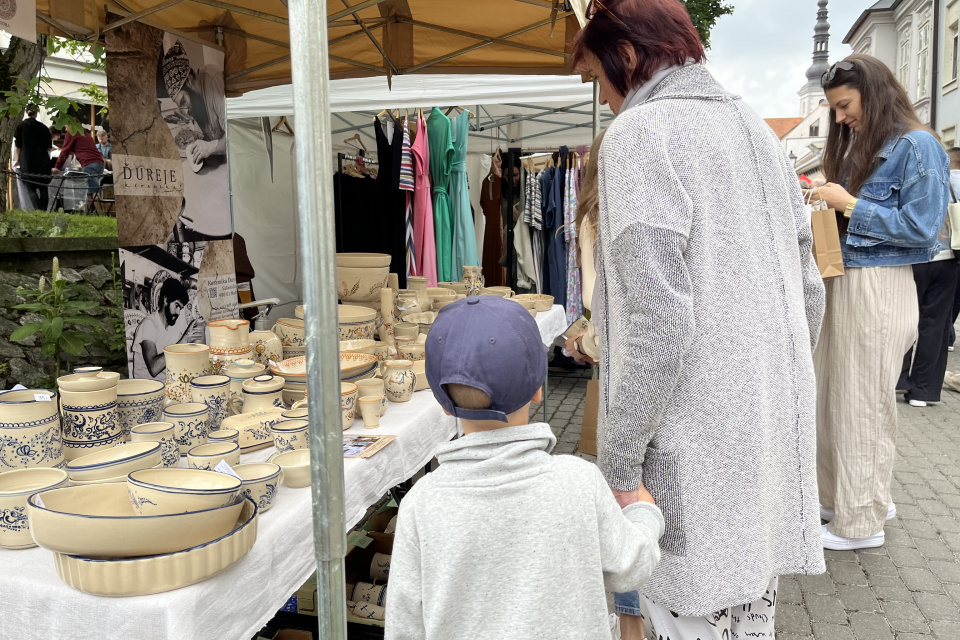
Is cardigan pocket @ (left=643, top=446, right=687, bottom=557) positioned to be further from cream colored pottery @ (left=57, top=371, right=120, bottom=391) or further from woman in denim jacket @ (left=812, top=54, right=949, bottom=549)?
woman in denim jacket @ (left=812, top=54, right=949, bottom=549)

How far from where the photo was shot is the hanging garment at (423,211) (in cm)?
475

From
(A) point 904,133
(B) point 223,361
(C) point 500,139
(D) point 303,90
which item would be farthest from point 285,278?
(D) point 303,90

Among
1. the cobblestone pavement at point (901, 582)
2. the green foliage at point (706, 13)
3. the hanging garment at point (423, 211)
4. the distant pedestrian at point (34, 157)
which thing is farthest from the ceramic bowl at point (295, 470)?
the green foliage at point (706, 13)

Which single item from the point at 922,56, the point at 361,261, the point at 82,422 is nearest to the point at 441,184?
the point at 361,261

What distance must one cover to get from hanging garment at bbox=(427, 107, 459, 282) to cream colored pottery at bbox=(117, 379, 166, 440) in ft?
11.5

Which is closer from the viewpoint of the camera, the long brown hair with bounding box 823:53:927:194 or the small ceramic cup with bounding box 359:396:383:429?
the small ceramic cup with bounding box 359:396:383:429

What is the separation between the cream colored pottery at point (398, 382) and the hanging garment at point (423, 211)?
256 cm

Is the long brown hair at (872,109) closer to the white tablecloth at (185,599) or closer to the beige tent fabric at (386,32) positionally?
the beige tent fabric at (386,32)

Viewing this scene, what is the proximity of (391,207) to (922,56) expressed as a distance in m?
29.3

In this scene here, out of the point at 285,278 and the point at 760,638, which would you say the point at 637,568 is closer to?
the point at 760,638

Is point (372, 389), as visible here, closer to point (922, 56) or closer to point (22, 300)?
point (22, 300)

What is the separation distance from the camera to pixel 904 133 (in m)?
2.67

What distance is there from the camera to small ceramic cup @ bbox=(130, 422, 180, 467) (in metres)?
1.42

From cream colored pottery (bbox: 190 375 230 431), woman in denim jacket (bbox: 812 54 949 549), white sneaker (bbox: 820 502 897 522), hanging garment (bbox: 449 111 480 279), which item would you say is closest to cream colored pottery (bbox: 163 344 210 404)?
cream colored pottery (bbox: 190 375 230 431)
